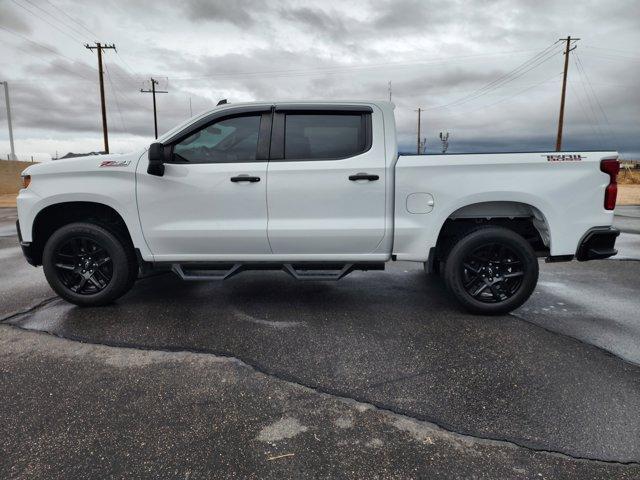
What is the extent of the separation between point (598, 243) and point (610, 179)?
0.59 metres

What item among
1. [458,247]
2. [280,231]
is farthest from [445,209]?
[280,231]

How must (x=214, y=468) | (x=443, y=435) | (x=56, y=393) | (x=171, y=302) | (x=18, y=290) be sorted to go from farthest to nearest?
1. (x=18, y=290)
2. (x=171, y=302)
3. (x=56, y=393)
4. (x=443, y=435)
5. (x=214, y=468)

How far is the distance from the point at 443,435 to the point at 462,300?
79.3 inches

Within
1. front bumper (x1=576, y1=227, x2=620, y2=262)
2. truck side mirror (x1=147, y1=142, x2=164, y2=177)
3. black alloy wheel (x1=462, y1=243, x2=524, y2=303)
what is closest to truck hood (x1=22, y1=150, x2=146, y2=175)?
truck side mirror (x1=147, y1=142, x2=164, y2=177)

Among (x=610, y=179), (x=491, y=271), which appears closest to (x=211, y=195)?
(x=491, y=271)

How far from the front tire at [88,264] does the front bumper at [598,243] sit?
4.40 metres

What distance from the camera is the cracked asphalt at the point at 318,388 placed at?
7.10 ft

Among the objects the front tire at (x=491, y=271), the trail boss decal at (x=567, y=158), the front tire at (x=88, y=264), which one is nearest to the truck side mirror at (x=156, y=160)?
the front tire at (x=88, y=264)

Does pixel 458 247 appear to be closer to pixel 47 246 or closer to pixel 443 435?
pixel 443 435

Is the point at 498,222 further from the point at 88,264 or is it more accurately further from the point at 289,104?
the point at 88,264

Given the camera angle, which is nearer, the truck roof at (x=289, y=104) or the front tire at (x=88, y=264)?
the truck roof at (x=289, y=104)

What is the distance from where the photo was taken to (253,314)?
14.1 feet

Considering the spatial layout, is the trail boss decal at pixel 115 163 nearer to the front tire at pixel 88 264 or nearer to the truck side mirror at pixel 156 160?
the truck side mirror at pixel 156 160

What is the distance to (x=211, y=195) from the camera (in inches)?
161
